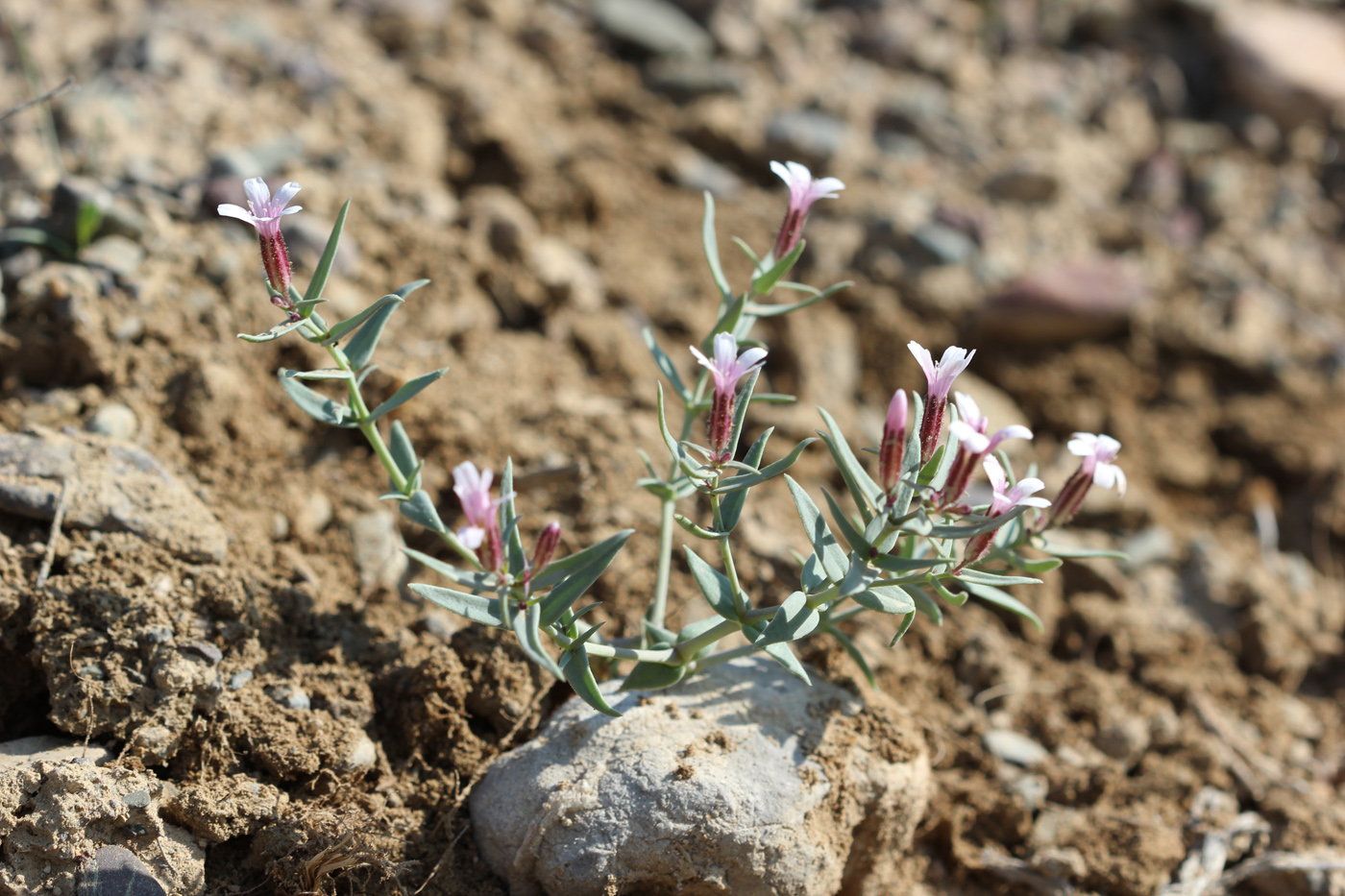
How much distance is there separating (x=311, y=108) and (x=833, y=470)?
2.99 m

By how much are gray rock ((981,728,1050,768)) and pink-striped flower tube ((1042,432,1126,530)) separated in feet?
3.44

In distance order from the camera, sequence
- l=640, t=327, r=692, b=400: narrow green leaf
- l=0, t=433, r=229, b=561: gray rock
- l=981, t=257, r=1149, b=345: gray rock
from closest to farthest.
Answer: l=0, t=433, r=229, b=561: gray rock
l=640, t=327, r=692, b=400: narrow green leaf
l=981, t=257, r=1149, b=345: gray rock

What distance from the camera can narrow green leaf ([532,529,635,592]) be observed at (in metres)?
2.55

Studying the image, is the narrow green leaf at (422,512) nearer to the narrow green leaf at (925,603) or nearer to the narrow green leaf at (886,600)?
the narrow green leaf at (886,600)

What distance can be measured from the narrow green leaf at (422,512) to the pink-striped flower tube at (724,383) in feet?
2.54

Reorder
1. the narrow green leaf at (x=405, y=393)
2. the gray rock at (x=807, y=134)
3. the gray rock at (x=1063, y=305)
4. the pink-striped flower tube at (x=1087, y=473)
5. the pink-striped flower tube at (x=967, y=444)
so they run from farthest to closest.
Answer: the gray rock at (x=807, y=134) < the gray rock at (x=1063, y=305) < the narrow green leaf at (x=405, y=393) < the pink-striped flower tube at (x=1087, y=473) < the pink-striped flower tube at (x=967, y=444)

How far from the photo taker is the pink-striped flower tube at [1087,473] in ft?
8.57

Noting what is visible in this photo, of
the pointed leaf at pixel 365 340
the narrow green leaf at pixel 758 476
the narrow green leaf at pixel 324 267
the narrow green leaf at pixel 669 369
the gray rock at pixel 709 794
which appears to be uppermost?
the narrow green leaf at pixel 324 267

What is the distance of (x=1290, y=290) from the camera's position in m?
5.85

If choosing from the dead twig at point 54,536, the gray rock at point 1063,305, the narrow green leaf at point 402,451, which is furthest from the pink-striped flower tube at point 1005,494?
the gray rock at point 1063,305

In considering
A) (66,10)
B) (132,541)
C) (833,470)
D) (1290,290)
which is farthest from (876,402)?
(66,10)

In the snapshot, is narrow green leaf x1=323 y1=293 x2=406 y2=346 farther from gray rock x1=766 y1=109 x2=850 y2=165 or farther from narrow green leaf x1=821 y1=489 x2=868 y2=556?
gray rock x1=766 y1=109 x2=850 y2=165

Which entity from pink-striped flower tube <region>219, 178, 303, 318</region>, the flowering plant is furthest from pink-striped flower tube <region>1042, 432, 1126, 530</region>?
pink-striped flower tube <region>219, 178, 303, 318</region>

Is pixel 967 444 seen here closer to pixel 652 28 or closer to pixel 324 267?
pixel 324 267
